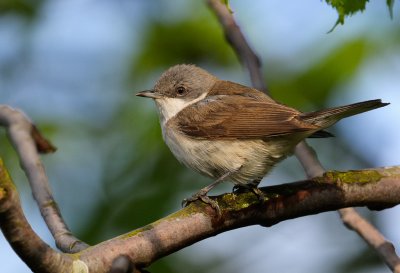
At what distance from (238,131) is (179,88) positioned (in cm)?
100

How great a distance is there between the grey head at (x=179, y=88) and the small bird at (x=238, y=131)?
0.07m

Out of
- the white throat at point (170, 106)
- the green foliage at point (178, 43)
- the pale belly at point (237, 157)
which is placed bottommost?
the pale belly at point (237, 157)

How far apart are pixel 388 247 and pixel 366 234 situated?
0.17 m

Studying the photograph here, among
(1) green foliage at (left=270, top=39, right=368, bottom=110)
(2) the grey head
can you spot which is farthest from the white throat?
(1) green foliage at (left=270, top=39, right=368, bottom=110)

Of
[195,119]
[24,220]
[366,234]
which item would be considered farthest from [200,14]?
[24,220]

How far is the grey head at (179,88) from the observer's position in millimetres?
5301

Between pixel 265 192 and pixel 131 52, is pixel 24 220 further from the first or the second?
pixel 131 52

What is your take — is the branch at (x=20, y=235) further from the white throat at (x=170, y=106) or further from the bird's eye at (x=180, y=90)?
the bird's eye at (x=180, y=90)

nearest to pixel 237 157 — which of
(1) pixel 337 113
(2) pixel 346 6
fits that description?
(1) pixel 337 113

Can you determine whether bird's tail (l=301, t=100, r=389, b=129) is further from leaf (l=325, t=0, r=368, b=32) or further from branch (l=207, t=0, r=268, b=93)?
leaf (l=325, t=0, r=368, b=32)

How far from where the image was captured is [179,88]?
18.1 feet

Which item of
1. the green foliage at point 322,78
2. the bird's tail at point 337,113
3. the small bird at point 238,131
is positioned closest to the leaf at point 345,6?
the bird's tail at point 337,113

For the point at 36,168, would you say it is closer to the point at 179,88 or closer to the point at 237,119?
the point at 237,119

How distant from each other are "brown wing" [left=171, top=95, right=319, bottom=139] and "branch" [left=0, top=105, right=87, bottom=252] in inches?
47.1
